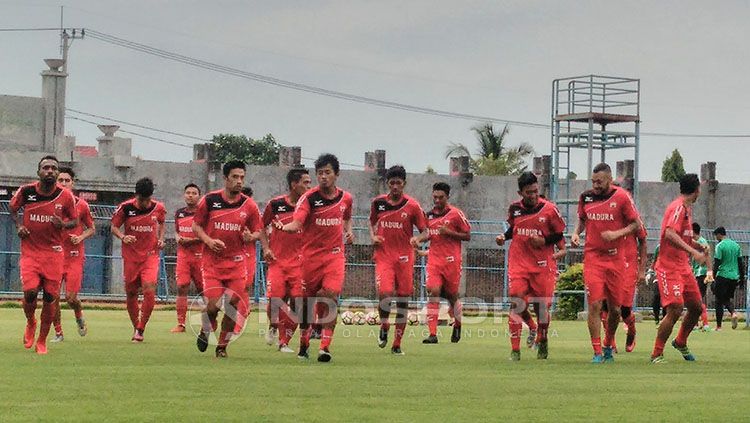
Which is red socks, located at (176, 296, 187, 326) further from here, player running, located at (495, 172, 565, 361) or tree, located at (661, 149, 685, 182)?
tree, located at (661, 149, 685, 182)

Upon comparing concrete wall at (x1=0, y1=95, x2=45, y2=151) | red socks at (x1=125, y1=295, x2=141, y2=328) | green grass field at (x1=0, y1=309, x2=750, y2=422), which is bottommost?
green grass field at (x1=0, y1=309, x2=750, y2=422)

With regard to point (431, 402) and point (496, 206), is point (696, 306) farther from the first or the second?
point (496, 206)

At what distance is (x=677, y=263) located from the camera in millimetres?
18484

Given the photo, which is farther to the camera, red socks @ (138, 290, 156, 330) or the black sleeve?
red socks @ (138, 290, 156, 330)

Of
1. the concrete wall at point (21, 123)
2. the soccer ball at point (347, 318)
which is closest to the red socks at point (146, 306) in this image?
the soccer ball at point (347, 318)

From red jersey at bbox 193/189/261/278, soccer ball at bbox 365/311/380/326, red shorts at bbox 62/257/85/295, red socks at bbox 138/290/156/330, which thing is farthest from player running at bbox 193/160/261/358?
soccer ball at bbox 365/311/380/326

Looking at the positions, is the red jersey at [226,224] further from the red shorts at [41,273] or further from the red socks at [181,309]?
the red socks at [181,309]

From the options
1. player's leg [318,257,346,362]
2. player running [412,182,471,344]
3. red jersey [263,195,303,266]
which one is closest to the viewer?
player's leg [318,257,346,362]

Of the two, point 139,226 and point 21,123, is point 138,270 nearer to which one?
point 139,226

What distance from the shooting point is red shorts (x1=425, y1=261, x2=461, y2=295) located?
23.8 meters

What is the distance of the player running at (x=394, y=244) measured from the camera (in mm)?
21250

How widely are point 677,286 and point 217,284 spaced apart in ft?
18.2

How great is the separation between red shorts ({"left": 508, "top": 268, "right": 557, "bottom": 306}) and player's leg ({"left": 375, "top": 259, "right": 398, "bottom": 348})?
2850 mm

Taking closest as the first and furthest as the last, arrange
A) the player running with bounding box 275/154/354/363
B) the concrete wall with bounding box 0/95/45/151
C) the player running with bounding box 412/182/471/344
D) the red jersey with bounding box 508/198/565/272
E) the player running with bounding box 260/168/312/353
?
the player running with bounding box 275/154/354/363
the red jersey with bounding box 508/198/565/272
the player running with bounding box 260/168/312/353
the player running with bounding box 412/182/471/344
the concrete wall with bounding box 0/95/45/151
